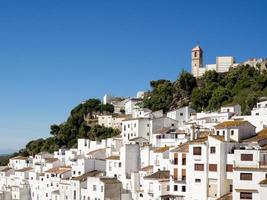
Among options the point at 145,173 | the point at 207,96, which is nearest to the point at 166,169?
the point at 145,173

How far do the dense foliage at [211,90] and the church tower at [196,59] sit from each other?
550 centimetres

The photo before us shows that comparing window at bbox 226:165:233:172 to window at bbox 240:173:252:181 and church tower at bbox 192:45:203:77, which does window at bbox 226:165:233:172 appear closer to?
window at bbox 240:173:252:181

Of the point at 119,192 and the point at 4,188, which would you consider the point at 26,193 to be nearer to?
the point at 4,188

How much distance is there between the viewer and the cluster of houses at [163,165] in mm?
36375

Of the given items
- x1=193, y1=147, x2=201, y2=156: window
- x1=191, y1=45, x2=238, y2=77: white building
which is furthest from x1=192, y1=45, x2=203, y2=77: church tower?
x1=193, y1=147, x2=201, y2=156: window

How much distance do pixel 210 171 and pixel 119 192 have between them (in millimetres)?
12053

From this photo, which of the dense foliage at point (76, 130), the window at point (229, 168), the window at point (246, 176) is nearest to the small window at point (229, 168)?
the window at point (229, 168)

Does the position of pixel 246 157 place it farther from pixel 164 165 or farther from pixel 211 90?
pixel 211 90

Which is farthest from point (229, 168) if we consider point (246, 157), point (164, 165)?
point (164, 165)

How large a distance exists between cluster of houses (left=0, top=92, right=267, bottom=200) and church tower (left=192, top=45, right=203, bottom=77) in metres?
18.6

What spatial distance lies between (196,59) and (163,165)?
4474 cm

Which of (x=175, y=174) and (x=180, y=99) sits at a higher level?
(x=180, y=99)

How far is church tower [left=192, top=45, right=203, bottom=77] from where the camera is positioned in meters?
86.6

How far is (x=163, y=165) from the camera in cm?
4531
